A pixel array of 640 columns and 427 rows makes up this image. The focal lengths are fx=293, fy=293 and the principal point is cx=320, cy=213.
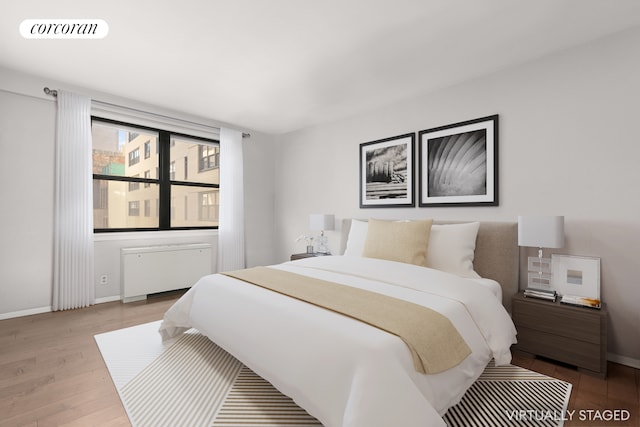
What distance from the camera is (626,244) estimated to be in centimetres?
220

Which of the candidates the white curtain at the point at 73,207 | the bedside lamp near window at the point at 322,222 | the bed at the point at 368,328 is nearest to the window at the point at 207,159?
the white curtain at the point at 73,207

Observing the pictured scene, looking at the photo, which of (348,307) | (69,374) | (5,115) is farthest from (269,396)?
(5,115)

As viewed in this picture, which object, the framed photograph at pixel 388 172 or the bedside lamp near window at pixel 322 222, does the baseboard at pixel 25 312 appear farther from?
the framed photograph at pixel 388 172

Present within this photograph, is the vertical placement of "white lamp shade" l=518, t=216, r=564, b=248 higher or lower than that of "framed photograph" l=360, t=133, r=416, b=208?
lower

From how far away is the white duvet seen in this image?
1194 mm

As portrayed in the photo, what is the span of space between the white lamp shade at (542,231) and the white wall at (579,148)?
345 millimetres

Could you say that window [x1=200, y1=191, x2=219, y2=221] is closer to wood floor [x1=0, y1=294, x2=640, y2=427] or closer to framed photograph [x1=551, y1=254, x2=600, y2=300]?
wood floor [x1=0, y1=294, x2=640, y2=427]

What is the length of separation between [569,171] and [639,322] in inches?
48.1

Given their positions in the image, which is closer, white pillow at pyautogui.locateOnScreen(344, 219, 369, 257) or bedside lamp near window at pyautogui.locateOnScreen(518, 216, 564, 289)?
bedside lamp near window at pyautogui.locateOnScreen(518, 216, 564, 289)

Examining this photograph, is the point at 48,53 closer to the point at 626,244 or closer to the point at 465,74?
the point at 465,74

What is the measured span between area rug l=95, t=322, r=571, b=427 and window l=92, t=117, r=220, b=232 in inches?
84.5

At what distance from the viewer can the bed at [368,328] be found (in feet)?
3.97

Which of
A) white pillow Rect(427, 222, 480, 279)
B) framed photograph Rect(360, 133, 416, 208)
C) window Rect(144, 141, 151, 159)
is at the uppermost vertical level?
window Rect(144, 141, 151, 159)

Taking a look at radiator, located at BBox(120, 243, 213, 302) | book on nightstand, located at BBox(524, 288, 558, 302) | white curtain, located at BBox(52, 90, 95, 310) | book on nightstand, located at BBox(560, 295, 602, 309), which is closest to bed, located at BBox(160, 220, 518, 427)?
book on nightstand, located at BBox(524, 288, 558, 302)
